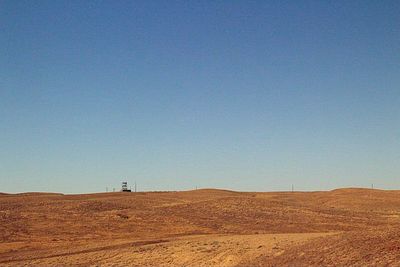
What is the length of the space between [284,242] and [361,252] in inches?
189

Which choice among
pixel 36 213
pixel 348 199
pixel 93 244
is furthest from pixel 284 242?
pixel 348 199

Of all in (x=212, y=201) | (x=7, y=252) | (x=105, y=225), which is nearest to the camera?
(x=7, y=252)

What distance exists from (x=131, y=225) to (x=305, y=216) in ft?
46.5

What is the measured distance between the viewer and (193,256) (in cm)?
1878

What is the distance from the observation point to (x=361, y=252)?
14703 millimetres

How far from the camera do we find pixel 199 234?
27.1m

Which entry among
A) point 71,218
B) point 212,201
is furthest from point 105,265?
point 212,201

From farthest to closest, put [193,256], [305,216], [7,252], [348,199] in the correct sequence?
[348,199] < [305,216] < [7,252] < [193,256]

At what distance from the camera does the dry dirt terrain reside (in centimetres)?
1611

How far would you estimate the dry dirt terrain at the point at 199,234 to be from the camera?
1611 cm

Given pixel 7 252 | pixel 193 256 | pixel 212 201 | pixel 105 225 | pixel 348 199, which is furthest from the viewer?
pixel 348 199

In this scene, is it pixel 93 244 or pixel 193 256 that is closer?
pixel 193 256

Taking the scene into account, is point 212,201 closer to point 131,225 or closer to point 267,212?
point 267,212

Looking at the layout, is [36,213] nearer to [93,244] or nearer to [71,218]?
[71,218]
